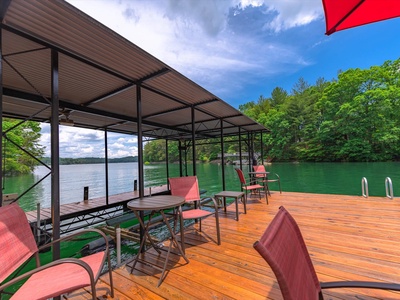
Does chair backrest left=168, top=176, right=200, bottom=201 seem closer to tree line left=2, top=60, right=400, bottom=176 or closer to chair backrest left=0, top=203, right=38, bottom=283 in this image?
chair backrest left=0, top=203, right=38, bottom=283

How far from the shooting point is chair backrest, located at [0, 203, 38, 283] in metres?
1.26

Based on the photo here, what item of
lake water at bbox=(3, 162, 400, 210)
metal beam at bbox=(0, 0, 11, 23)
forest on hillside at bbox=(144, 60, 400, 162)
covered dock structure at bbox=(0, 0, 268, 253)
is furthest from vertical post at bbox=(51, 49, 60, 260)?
forest on hillside at bbox=(144, 60, 400, 162)

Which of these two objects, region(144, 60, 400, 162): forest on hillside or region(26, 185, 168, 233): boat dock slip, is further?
region(144, 60, 400, 162): forest on hillside

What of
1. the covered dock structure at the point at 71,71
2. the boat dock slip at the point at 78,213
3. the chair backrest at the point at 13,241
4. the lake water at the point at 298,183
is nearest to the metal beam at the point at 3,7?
the covered dock structure at the point at 71,71

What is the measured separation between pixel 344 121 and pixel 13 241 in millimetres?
28436

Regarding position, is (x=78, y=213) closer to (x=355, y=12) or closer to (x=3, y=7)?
(x=3, y=7)

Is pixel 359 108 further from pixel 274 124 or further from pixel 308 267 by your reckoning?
pixel 308 267

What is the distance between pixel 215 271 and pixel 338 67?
37322 mm

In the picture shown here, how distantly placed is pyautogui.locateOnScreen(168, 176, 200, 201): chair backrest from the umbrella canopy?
8.87 feet

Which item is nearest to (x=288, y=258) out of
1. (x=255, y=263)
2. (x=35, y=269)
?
(x=35, y=269)

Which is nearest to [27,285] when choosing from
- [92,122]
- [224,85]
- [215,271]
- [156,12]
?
[215,271]

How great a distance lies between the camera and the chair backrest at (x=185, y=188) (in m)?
3.11

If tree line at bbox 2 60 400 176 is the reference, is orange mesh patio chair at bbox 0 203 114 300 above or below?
below

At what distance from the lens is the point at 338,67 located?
28.5 m
